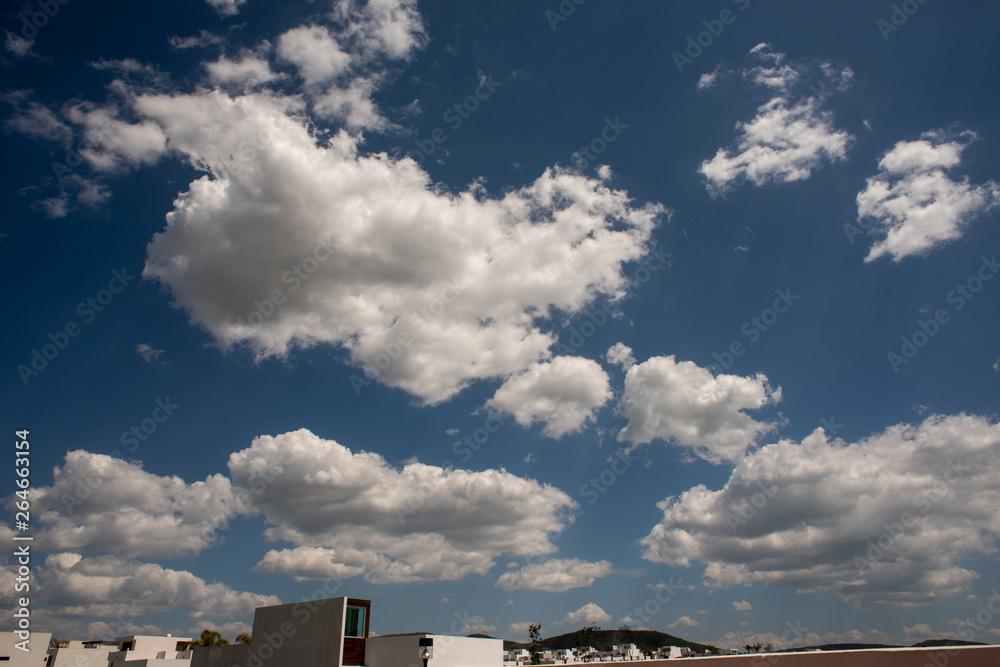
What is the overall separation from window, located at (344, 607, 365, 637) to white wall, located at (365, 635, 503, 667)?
1.28 meters

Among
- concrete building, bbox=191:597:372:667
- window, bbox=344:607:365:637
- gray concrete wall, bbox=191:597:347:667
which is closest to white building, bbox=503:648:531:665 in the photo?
window, bbox=344:607:365:637

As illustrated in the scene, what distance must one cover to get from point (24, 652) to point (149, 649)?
19520 mm

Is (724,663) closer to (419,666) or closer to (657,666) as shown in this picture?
(657,666)

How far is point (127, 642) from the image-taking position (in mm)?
78250

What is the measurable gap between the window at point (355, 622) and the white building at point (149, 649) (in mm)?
51333

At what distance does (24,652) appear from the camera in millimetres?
61969

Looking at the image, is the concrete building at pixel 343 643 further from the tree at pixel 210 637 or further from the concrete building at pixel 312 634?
the tree at pixel 210 637

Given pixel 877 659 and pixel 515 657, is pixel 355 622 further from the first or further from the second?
pixel 515 657

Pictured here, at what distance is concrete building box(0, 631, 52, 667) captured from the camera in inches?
2334

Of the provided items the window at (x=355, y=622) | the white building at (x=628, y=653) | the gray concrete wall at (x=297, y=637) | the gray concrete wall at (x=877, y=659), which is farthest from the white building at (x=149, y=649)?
the gray concrete wall at (x=877, y=659)

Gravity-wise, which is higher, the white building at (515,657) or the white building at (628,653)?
the white building at (515,657)

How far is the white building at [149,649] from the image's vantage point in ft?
247

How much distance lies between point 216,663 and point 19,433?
41054mm

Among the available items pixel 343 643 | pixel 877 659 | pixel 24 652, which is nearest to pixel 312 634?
pixel 343 643
